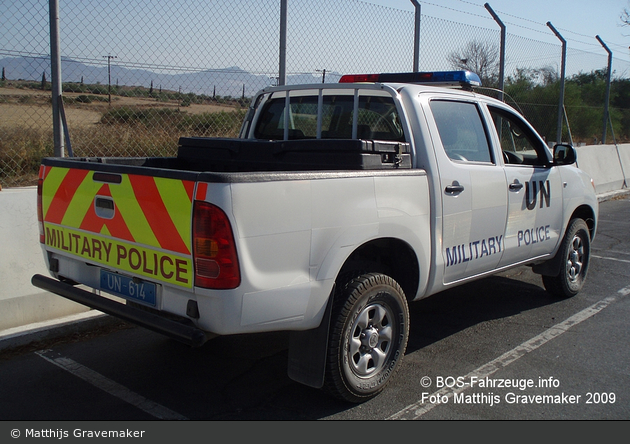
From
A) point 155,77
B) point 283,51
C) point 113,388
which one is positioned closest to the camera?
point 113,388

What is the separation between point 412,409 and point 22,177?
3.86 metres

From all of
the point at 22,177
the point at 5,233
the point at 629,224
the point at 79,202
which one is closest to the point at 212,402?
the point at 79,202

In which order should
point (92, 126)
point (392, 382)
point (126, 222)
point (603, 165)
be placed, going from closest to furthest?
point (126, 222)
point (392, 382)
point (92, 126)
point (603, 165)

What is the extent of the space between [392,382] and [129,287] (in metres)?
1.83

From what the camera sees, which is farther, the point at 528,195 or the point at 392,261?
the point at 528,195

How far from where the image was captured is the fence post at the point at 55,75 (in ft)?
16.6

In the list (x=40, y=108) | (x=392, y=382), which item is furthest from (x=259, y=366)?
(x=40, y=108)

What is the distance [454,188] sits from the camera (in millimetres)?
4145

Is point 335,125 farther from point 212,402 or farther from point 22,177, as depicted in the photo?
point 22,177

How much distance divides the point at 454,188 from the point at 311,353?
162 cm

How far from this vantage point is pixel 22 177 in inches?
203

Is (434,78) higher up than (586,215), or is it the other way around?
(434,78)

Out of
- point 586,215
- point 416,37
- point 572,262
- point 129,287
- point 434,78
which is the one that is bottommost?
point 572,262

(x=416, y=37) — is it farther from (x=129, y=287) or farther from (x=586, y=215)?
(x=129, y=287)
